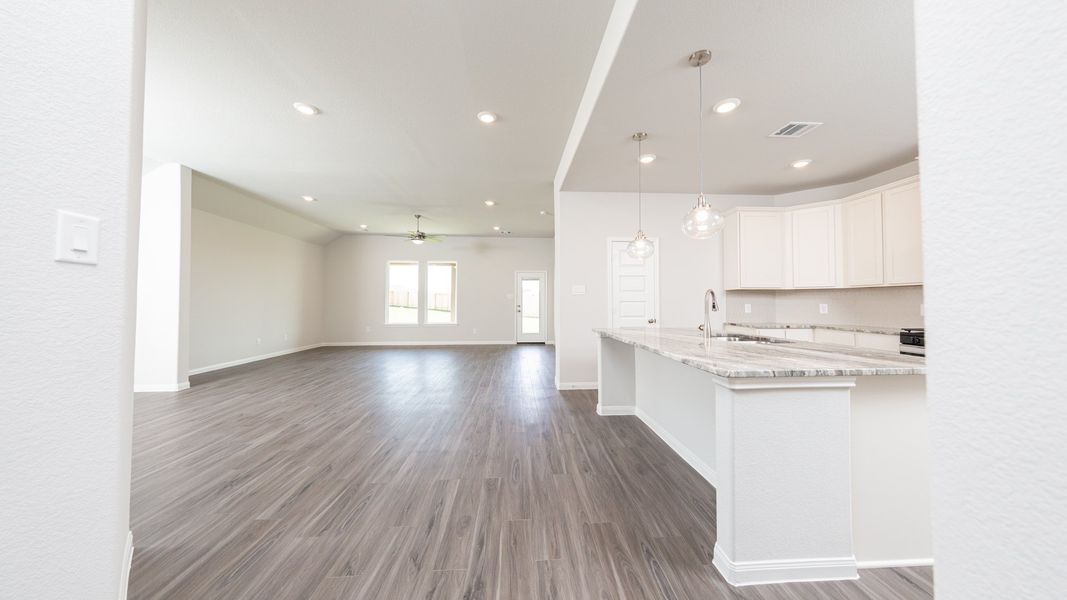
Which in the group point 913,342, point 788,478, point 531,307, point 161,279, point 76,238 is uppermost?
point 161,279

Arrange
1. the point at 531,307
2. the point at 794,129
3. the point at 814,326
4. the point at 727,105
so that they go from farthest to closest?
the point at 531,307
the point at 814,326
the point at 794,129
the point at 727,105

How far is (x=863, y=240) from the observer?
4.20 metres

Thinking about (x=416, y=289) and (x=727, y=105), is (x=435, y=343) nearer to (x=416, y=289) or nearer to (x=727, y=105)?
(x=416, y=289)

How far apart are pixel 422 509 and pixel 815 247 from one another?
5.05 m

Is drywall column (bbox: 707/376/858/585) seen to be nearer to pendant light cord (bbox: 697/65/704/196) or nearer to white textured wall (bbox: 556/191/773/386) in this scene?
pendant light cord (bbox: 697/65/704/196)

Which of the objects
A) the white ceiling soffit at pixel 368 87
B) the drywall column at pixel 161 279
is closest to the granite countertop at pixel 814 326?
the white ceiling soffit at pixel 368 87

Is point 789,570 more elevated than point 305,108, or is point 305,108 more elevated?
point 305,108

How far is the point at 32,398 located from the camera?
0.88 metres

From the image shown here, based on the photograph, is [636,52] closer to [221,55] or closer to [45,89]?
[45,89]

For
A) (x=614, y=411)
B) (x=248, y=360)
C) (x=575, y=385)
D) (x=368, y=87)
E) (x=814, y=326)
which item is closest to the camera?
(x=368, y=87)

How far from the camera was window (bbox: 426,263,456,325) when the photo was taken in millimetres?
9961

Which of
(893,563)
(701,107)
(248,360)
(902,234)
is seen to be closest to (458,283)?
(248,360)

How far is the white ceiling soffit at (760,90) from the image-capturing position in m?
1.97

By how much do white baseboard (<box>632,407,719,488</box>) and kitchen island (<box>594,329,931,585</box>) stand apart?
13.6 inches
